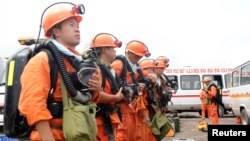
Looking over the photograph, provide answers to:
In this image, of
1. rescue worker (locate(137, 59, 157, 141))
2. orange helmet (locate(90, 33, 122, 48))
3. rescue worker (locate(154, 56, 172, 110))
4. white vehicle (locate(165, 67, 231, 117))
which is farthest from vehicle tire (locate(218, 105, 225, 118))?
orange helmet (locate(90, 33, 122, 48))

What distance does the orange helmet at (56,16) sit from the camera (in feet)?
10.4

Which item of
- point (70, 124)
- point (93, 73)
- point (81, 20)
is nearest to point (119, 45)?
point (81, 20)

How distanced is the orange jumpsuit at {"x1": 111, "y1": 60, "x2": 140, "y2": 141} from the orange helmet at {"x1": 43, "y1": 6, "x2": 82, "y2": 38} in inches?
81.4

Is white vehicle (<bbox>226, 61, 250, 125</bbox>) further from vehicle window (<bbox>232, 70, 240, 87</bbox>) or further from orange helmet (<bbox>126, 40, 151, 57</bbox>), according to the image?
orange helmet (<bbox>126, 40, 151, 57</bbox>)

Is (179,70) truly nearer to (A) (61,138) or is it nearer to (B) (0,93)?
(B) (0,93)

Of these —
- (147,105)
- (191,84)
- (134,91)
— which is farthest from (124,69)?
(191,84)

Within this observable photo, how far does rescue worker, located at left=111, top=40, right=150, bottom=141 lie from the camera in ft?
17.2

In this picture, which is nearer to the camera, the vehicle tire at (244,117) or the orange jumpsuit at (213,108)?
the vehicle tire at (244,117)

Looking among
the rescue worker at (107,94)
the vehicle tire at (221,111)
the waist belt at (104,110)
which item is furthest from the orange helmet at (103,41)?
the vehicle tire at (221,111)

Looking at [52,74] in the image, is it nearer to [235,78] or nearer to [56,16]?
[56,16]

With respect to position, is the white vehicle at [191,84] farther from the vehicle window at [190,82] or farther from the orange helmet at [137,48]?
the orange helmet at [137,48]

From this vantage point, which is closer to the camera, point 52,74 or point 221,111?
point 52,74

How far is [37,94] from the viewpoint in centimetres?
275

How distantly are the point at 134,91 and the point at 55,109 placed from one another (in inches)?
93.3
